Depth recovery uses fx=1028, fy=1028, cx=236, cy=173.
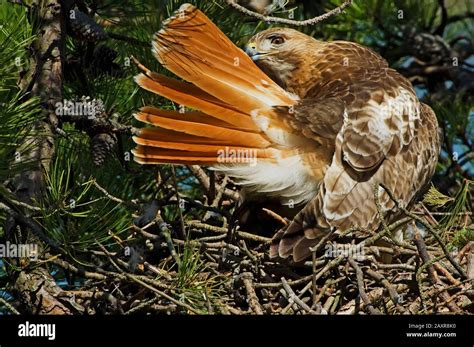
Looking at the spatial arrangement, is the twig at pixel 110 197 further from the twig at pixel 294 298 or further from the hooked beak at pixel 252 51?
the hooked beak at pixel 252 51

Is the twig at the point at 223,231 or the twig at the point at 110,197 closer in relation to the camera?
the twig at the point at 110,197

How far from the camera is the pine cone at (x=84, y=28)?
3314 millimetres

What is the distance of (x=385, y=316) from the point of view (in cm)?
323

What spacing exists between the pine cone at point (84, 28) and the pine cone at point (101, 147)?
33cm

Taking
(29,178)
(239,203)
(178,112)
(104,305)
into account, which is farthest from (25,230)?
(239,203)

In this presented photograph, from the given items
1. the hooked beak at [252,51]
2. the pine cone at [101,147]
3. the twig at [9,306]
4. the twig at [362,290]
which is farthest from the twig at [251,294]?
the hooked beak at [252,51]

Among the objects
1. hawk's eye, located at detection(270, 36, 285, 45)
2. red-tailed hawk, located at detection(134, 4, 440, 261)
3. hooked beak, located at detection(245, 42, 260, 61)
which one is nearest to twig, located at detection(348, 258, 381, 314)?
red-tailed hawk, located at detection(134, 4, 440, 261)

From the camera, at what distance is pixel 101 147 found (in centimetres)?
344

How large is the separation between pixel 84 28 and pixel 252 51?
3.58 feet

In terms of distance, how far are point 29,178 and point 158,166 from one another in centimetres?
79

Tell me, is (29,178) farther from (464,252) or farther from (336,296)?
(464,252)

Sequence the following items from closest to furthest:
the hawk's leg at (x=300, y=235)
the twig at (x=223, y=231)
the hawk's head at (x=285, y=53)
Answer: the hawk's leg at (x=300, y=235) < the twig at (x=223, y=231) < the hawk's head at (x=285, y=53)

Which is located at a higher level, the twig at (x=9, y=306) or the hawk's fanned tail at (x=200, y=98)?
the hawk's fanned tail at (x=200, y=98)

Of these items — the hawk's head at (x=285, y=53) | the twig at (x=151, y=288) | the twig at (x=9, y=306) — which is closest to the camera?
the twig at (x=9, y=306)
